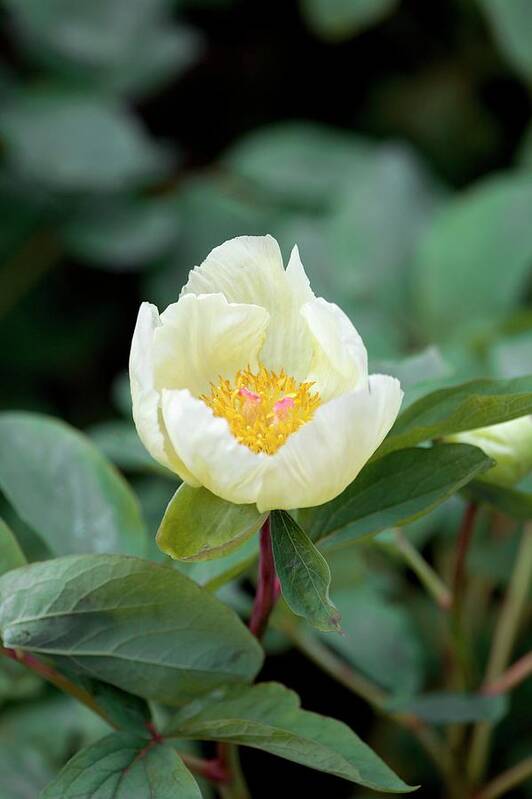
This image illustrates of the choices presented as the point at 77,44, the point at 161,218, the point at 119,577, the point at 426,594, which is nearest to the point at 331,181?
the point at 161,218

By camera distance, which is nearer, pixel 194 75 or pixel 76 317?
pixel 76 317

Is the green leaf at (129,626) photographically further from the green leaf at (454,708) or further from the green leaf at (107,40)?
the green leaf at (107,40)

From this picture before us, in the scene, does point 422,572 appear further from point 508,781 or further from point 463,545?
point 508,781

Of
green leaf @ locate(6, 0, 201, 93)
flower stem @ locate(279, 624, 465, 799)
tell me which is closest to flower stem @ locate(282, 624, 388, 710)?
flower stem @ locate(279, 624, 465, 799)

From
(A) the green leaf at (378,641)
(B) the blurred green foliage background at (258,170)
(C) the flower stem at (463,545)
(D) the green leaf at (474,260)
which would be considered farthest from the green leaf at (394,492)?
(D) the green leaf at (474,260)

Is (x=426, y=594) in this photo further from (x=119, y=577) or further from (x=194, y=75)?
(x=194, y=75)
